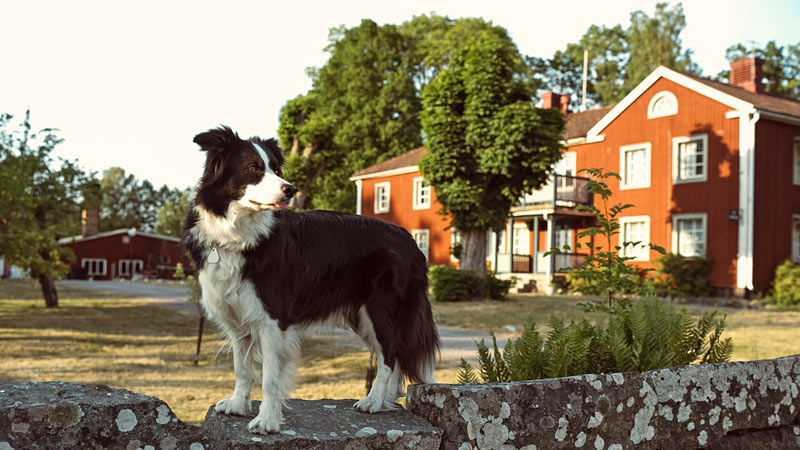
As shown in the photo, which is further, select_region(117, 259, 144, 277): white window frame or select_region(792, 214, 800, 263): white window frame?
select_region(117, 259, 144, 277): white window frame

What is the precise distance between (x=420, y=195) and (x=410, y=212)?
114 centimetres

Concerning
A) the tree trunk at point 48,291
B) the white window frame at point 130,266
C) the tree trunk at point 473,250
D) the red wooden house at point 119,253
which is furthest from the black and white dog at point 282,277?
the white window frame at point 130,266

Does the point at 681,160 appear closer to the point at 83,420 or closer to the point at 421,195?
the point at 421,195

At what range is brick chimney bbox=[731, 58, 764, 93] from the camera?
27.7 metres

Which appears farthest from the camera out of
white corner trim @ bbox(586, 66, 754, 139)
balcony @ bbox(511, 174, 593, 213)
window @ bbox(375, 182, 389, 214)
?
window @ bbox(375, 182, 389, 214)

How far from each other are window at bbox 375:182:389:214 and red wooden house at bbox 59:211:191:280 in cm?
2266

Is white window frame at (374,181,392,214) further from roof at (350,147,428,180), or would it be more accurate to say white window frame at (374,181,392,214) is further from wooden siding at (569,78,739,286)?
wooden siding at (569,78,739,286)

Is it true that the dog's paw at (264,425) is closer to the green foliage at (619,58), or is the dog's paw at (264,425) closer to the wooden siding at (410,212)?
the wooden siding at (410,212)

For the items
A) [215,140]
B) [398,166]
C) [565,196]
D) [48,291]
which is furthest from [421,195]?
[215,140]

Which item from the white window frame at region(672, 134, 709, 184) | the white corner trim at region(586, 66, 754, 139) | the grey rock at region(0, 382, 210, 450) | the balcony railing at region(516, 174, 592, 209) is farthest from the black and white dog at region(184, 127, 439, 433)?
the balcony railing at region(516, 174, 592, 209)

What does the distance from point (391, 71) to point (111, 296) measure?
2374 centimetres

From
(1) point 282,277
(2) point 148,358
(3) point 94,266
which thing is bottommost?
(2) point 148,358

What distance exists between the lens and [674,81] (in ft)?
82.2

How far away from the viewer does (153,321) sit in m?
17.9
